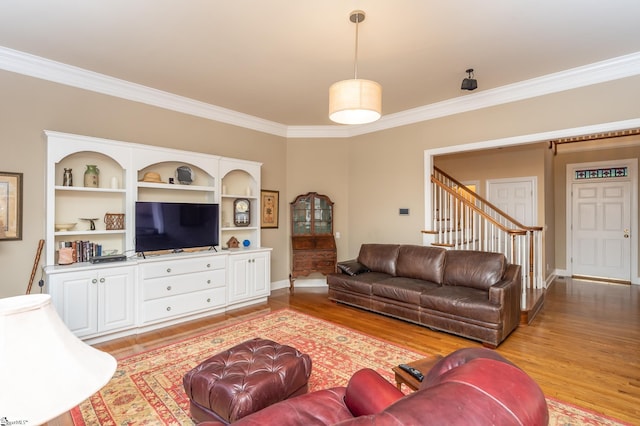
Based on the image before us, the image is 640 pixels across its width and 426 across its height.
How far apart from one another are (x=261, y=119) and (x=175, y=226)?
244 cm

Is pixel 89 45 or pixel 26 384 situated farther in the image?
pixel 89 45

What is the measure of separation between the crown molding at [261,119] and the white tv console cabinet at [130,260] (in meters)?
0.75

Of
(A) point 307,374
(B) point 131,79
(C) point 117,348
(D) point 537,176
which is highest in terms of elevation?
(B) point 131,79

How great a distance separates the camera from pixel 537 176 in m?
6.38

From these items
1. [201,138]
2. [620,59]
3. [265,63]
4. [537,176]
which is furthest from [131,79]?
[537,176]

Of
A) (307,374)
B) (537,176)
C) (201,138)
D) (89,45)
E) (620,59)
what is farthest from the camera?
(537,176)

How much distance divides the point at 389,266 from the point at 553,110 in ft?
9.67

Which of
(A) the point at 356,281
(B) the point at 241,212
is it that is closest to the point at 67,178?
(B) the point at 241,212

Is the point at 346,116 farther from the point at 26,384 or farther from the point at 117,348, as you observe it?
the point at 117,348

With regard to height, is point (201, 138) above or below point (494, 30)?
below

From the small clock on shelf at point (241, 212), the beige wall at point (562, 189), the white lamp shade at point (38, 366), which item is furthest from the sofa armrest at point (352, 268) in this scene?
the beige wall at point (562, 189)

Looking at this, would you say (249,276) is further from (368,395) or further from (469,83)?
(469,83)

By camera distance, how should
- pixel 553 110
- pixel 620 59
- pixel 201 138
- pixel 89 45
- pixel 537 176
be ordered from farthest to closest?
pixel 537 176, pixel 201 138, pixel 553 110, pixel 620 59, pixel 89 45

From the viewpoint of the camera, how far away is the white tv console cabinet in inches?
135
